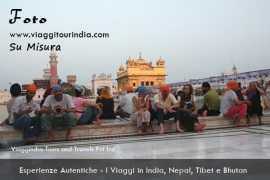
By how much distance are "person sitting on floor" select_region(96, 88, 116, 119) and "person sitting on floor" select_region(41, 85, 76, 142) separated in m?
1.40

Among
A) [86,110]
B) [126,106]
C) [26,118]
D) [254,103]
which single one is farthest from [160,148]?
[254,103]

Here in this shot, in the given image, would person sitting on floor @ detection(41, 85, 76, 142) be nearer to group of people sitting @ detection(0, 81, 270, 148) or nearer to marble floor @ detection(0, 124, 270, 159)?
group of people sitting @ detection(0, 81, 270, 148)

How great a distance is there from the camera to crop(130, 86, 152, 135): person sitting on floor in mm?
4977

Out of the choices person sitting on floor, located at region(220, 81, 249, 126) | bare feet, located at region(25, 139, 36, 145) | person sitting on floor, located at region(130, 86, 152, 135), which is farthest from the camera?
person sitting on floor, located at region(220, 81, 249, 126)

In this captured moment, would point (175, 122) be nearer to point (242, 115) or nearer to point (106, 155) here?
point (242, 115)

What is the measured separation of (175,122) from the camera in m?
5.34

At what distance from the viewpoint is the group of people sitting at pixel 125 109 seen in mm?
4402

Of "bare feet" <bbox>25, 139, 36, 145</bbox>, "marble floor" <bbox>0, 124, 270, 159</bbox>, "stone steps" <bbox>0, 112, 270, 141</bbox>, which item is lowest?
"marble floor" <bbox>0, 124, 270, 159</bbox>

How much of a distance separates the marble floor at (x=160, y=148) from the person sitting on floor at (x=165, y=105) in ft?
1.92

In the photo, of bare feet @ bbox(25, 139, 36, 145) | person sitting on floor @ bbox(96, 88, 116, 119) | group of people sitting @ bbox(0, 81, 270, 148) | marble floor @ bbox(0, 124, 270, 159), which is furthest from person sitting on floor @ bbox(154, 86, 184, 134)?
bare feet @ bbox(25, 139, 36, 145)

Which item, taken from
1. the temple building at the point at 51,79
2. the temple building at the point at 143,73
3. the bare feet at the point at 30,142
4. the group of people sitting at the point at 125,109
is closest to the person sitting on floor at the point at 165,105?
the group of people sitting at the point at 125,109

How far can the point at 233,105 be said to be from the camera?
586 centimetres
